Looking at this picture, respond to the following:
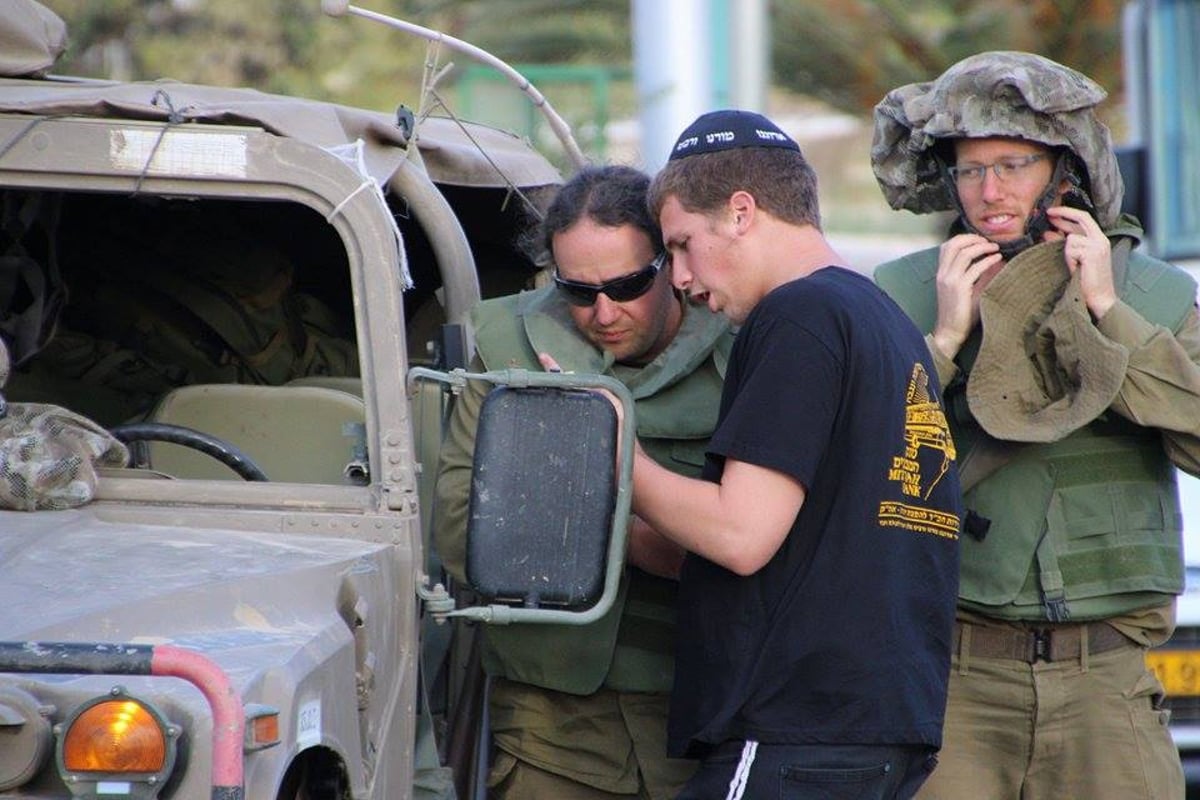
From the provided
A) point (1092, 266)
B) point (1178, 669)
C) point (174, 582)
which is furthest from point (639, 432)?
point (1178, 669)

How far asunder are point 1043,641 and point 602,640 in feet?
2.95

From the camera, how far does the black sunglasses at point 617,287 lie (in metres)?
3.62

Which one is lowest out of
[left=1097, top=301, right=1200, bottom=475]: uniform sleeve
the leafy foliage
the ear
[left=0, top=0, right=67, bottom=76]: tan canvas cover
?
[left=1097, top=301, right=1200, bottom=475]: uniform sleeve

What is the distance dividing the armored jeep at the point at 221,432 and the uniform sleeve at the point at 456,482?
0.37 ft

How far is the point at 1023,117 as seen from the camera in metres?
3.72

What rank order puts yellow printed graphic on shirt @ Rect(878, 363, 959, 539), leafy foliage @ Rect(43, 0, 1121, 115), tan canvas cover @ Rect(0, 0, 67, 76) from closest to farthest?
yellow printed graphic on shirt @ Rect(878, 363, 959, 539) < tan canvas cover @ Rect(0, 0, 67, 76) < leafy foliage @ Rect(43, 0, 1121, 115)

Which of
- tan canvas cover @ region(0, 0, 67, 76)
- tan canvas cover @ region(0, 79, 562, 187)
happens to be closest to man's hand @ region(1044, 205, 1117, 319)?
tan canvas cover @ region(0, 79, 562, 187)

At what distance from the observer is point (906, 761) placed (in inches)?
121

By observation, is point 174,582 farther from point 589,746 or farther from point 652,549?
point 589,746

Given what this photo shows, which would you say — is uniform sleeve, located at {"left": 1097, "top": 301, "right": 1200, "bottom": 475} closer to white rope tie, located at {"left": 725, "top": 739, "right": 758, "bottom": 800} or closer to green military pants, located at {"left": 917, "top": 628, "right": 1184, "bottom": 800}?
green military pants, located at {"left": 917, "top": 628, "right": 1184, "bottom": 800}

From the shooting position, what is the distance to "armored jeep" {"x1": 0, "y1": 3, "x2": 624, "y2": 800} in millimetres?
2393

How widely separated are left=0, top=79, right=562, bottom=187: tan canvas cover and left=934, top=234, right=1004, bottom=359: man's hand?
1.15m

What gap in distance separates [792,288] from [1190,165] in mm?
7025

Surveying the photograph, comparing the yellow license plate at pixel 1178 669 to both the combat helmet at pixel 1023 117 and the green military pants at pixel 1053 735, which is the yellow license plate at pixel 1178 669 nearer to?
the green military pants at pixel 1053 735
